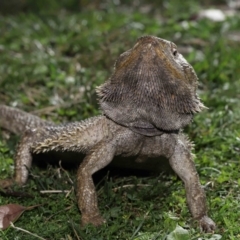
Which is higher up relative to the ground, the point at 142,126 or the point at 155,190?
the point at 142,126

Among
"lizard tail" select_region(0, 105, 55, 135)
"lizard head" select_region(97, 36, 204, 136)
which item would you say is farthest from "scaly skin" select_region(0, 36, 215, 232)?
"lizard tail" select_region(0, 105, 55, 135)

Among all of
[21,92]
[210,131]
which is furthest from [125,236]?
[21,92]

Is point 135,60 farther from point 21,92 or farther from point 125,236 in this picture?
point 21,92

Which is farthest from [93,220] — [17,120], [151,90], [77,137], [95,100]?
[95,100]

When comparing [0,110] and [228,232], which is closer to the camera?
[228,232]

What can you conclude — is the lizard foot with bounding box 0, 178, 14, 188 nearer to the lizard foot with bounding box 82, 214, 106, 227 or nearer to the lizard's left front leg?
the lizard's left front leg

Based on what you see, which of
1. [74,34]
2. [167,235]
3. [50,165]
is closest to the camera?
[167,235]

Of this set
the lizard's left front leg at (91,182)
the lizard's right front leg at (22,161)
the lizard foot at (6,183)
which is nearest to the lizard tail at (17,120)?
the lizard's right front leg at (22,161)
